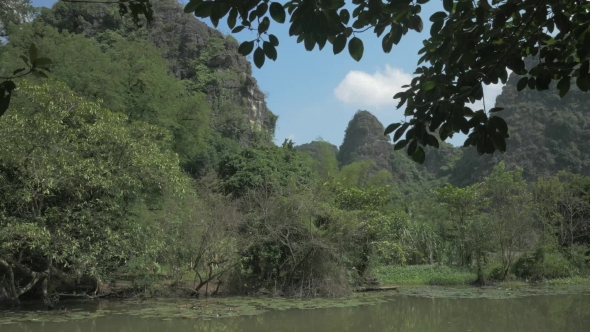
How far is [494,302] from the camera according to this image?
10875 millimetres

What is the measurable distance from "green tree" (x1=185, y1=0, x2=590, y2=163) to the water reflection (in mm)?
6491

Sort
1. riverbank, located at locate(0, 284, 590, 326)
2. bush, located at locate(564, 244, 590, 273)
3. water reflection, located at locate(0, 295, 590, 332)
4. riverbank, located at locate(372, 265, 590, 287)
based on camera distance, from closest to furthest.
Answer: water reflection, located at locate(0, 295, 590, 332) → riverbank, located at locate(0, 284, 590, 326) → riverbank, located at locate(372, 265, 590, 287) → bush, located at locate(564, 244, 590, 273)

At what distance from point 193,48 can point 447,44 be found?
32044 millimetres

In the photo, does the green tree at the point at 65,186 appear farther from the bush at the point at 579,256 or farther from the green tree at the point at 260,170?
the bush at the point at 579,256

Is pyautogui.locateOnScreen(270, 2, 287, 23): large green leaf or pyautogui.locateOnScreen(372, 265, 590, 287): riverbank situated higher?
pyautogui.locateOnScreen(270, 2, 287, 23): large green leaf

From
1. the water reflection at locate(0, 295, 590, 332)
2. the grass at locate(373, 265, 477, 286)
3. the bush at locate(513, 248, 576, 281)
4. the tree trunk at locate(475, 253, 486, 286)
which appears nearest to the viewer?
the water reflection at locate(0, 295, 590, 332)

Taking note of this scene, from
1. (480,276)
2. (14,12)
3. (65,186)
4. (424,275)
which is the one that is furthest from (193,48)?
(65,186)

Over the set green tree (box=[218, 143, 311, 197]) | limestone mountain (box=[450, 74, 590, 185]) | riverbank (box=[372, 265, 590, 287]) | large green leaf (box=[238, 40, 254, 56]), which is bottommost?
riverbank (box=[372, 265, 590, 287])

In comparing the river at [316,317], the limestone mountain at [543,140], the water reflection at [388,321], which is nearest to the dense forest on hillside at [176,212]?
the river at [316,317]

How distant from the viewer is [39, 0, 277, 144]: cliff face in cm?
2948

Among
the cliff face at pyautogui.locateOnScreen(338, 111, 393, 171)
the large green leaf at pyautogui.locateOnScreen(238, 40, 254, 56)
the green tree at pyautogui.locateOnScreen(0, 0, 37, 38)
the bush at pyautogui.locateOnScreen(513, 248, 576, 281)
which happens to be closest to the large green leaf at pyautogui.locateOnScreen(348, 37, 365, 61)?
the large green leaf at pyautogui.locateOnScreen(238, 40, 254, 56)

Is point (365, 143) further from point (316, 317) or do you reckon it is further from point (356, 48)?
point (356, 48)

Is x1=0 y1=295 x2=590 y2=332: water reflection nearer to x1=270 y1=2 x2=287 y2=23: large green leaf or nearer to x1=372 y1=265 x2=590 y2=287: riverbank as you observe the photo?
x1=372 y1=265 x2=590 y2=287: riverbank

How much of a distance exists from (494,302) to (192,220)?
7241mm
